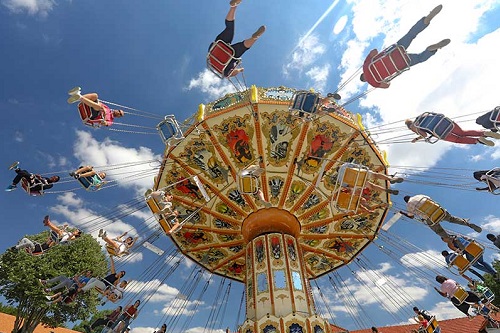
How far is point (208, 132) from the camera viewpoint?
36.7ft

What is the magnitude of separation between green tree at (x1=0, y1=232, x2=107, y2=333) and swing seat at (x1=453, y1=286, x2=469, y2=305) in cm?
1879

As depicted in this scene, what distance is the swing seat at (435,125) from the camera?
25.7 feet

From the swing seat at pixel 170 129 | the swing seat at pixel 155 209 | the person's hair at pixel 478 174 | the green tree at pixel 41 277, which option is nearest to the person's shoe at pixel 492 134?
the person's hair at pixel 478 174

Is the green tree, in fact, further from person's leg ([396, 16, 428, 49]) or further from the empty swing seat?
person's leg ([396, 16, 428, 49])

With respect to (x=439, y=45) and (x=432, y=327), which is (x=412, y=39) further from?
(x=432, y=327)

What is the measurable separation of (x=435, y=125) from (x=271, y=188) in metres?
5.99

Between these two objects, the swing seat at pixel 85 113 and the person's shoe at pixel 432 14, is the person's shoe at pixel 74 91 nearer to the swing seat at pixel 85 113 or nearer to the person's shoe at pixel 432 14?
the swing seat at pixel 85 113

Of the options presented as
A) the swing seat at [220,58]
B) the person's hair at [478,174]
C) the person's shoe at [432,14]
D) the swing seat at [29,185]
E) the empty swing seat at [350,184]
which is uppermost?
the swing seat at [220,58]

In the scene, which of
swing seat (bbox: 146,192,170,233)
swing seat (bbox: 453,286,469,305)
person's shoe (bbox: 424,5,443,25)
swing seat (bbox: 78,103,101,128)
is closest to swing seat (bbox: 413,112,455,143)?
person's shoe (bbox: 424,5,443,25)

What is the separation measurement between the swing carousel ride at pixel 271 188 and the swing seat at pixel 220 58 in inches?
76.9

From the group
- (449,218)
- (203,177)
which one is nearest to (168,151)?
(203,177)

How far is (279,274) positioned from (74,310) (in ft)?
50.8

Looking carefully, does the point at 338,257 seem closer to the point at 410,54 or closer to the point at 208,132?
the point at 208,132

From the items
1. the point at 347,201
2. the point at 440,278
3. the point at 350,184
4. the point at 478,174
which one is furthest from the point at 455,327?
the point at 350,184
